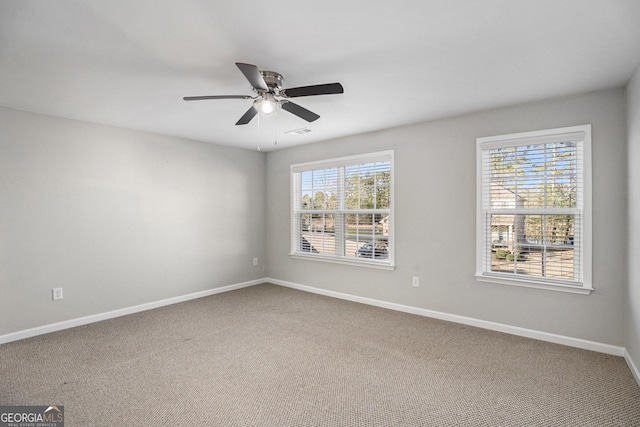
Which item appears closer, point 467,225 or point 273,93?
point 273,93

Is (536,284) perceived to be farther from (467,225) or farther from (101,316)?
(101,316)

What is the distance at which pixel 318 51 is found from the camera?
7.23 feet

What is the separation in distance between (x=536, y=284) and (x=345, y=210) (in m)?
2.49

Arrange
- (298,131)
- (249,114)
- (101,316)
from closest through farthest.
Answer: (249,114), (101,316), (298,131)

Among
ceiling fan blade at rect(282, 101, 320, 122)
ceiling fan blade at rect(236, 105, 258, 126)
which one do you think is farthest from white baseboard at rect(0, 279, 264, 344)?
ceiling fan blade at rect(282, 101, 320, 122)

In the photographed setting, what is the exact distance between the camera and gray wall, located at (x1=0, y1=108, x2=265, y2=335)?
10.8 ft

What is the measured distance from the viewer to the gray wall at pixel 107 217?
129 inches

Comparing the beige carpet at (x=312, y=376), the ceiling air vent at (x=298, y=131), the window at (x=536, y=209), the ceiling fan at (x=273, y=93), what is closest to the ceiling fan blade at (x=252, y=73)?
the ceiling fan at (x=273, y=93)

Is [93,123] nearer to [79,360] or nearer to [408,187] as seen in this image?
[79,360]

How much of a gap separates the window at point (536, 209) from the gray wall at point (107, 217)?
3753 mm

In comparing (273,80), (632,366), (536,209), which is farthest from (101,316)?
(632,366)

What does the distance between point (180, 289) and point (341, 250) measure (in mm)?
2437

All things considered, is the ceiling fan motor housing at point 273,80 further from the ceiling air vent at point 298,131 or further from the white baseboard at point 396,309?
the white baseboard at point 396,309

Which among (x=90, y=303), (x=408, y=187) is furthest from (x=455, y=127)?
(x=90, y=303)
